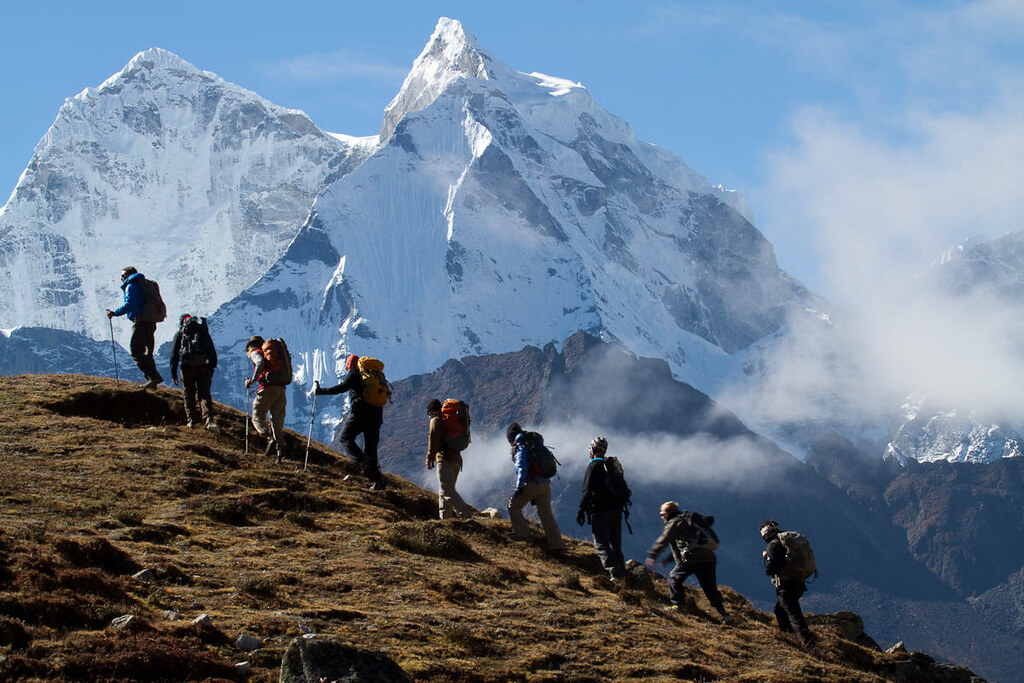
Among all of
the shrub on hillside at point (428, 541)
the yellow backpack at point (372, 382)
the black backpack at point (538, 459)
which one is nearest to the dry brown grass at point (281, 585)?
the shrub on hillside at point (428, 541)

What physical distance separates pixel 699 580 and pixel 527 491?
3720mm

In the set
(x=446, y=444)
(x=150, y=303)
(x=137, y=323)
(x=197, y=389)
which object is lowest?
(x=446, y=444)

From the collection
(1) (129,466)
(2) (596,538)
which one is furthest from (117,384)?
(2) (596,538)

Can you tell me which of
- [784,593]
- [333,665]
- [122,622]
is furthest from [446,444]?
[333,665]

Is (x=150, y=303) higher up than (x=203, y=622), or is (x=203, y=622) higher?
(x=150, y=303)

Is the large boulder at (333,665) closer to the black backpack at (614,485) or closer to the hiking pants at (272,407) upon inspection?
the black backpack at (614,485)

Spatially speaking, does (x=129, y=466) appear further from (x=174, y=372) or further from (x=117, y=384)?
(x=117, y=384)

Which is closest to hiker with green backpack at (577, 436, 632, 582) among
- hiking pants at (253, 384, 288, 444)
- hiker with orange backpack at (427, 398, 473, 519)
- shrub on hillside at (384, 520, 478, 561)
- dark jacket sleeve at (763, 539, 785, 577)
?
shrub on hillside at (384, 520, 478, 561)

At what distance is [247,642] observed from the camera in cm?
1425

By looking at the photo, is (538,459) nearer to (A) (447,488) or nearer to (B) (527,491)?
(B) (527,491)

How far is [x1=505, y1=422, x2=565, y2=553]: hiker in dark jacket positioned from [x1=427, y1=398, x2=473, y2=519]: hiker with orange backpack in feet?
4.77

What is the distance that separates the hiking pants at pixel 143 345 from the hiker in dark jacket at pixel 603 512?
1084 cm

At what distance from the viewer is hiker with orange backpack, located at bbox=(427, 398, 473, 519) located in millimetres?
24016

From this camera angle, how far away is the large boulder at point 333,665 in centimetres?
1225
